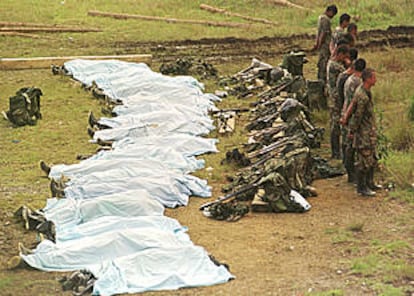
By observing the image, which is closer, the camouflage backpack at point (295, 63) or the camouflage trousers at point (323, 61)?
the camouflage trousers at point (323, 61)

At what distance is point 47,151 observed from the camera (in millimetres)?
12273

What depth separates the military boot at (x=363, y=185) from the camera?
9836mm

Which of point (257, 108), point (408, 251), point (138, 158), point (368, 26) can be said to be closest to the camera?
point (408, 251)

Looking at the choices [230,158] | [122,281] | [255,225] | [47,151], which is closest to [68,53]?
[47,151]

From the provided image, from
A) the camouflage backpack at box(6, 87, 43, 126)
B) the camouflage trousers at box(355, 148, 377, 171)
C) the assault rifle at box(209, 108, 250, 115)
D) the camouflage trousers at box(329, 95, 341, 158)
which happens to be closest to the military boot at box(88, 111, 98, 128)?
the camouflage backpack at box(6, 87, 43, 126)

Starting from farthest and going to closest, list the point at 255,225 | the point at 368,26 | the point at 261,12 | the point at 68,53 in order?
the point at 261,12 → the point at 368,26 → the point at 68,53 → the point at 255,225

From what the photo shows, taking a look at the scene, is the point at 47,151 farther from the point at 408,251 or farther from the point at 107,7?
the point at 107,7

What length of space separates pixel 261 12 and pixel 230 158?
43.2 ft

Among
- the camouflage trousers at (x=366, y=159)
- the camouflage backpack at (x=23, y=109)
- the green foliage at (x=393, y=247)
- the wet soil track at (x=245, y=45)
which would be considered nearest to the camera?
the green foliage at (x=393, y=247)

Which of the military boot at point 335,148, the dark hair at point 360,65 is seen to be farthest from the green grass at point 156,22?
the dark hair at point 360,65

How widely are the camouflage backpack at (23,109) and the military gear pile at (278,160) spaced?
11.4 feet

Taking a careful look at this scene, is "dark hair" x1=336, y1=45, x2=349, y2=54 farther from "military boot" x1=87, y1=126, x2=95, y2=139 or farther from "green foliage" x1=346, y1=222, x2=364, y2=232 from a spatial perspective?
"military boot" x1=87, y1=126, x2=95, y2=139

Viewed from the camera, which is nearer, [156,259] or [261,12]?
[156,259]

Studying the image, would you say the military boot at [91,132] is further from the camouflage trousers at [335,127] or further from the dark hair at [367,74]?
the dark hair at [367,74]
